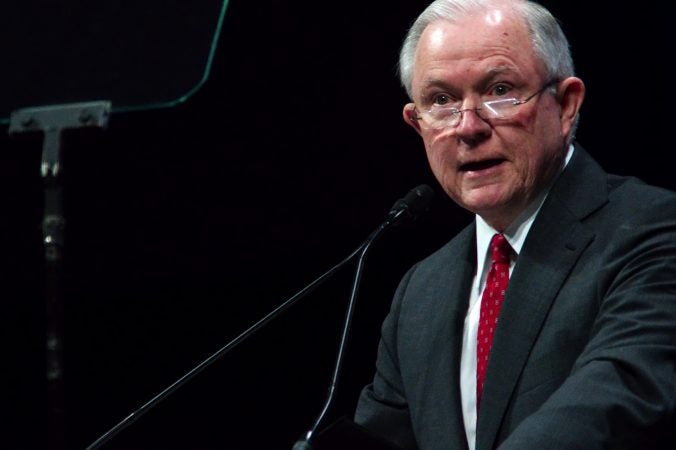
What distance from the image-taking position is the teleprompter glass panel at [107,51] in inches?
98.8

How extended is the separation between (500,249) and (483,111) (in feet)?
0.95

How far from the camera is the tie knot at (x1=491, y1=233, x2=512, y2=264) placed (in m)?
2.21

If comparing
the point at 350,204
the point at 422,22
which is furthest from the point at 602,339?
the point at 350,204

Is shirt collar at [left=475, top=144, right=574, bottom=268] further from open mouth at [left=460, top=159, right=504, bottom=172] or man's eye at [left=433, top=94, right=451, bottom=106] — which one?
man's eye at [left=433, top=94, right=451, bottom=106]

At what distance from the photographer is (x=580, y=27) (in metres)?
2.96

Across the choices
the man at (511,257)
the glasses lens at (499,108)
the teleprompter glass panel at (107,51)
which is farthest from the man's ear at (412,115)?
the teleprompter glass panel at (107,51)

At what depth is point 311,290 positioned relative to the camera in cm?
188

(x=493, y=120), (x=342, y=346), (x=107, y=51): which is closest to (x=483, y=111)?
(x=493, y=120)

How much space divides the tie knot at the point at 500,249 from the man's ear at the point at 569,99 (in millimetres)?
266

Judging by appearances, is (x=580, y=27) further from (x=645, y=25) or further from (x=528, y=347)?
(x=528, y=347)

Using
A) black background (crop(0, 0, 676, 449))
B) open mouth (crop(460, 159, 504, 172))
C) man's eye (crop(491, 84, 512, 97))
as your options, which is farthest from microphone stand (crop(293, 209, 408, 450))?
black background (crop(0, 0, 676, 449))

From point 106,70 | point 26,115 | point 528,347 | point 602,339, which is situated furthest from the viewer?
point 106,70

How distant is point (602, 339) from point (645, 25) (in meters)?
1.36

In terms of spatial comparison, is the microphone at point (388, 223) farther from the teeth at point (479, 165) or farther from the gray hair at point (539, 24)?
the gray hair at point (539, 24)
